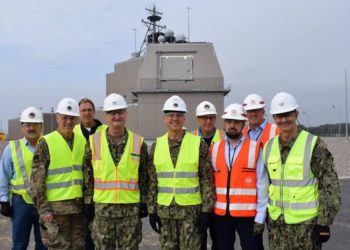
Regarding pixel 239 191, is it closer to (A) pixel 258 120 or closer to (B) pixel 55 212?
(A) pixel 258 120

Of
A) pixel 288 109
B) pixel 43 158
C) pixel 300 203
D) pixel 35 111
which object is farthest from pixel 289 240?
pixel 35 111

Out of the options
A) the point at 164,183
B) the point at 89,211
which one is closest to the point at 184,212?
the point at 164,183

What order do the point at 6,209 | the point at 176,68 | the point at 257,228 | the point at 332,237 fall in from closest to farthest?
the point at 257,228 < the point at 6,209 < the point at 332,237 < the point at 176,68

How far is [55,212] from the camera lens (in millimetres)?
3850

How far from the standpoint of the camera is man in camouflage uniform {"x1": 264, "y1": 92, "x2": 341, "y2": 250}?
314cm

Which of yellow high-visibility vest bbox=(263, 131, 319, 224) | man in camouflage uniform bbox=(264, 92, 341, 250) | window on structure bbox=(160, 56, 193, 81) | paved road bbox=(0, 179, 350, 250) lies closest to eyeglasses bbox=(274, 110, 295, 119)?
man in camouflage uniform bbox=(264, 92, 341, 250)

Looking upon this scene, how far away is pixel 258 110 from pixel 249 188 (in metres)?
1.56

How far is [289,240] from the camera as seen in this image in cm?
331

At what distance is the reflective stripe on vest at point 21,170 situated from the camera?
425 centimetres

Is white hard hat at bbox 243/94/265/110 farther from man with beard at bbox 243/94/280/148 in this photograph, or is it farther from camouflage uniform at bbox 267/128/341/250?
camouflage uniform at bbox 267/128/341/250

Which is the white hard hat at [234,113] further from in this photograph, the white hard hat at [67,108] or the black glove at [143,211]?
the white hard hat at [67,108]

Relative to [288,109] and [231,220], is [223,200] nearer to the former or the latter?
[231,220]

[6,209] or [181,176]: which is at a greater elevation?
[181,176]

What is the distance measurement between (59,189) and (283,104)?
109 inches
